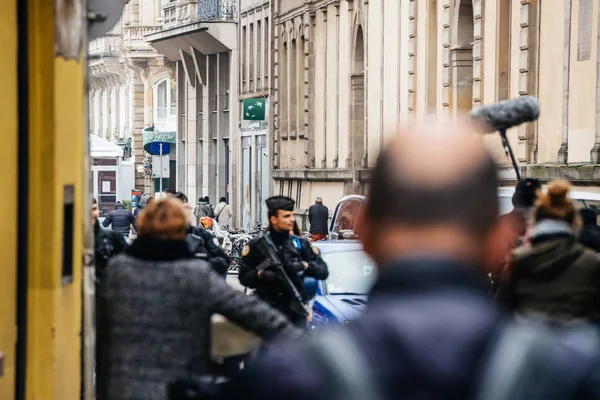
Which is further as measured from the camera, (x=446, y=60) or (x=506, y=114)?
(x=446, y=60)

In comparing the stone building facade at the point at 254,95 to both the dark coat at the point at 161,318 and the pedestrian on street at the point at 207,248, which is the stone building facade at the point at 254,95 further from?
the dark coat at the point at 161,318

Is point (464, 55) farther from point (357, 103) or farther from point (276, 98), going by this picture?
point (276, 98)

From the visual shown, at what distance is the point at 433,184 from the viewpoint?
2650 millimetres

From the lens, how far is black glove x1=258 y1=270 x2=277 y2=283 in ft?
38.8

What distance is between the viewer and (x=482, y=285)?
2.69 m

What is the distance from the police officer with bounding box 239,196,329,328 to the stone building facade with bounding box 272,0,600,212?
491 cm

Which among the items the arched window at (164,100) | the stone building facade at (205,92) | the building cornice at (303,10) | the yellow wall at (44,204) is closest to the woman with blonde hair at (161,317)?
the yellow wall at (44,204)

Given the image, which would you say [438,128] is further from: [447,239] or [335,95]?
[335,95]

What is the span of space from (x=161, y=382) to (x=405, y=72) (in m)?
30.2

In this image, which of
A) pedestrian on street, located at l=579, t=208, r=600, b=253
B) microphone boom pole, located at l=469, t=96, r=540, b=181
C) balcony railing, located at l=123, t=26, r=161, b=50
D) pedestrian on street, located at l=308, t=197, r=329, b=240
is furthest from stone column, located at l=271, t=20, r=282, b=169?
microphone boom pole, located at l=469, t=96, r=540, b=181

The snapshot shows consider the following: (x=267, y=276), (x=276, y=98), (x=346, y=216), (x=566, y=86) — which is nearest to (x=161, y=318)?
(x=267, y=276)

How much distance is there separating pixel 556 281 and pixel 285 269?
4.33 meters

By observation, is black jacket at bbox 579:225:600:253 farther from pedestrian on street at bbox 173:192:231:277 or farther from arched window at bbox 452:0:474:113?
arched window at bbox 452:0:474:113

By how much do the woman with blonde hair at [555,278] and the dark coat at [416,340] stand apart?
16.5ft
